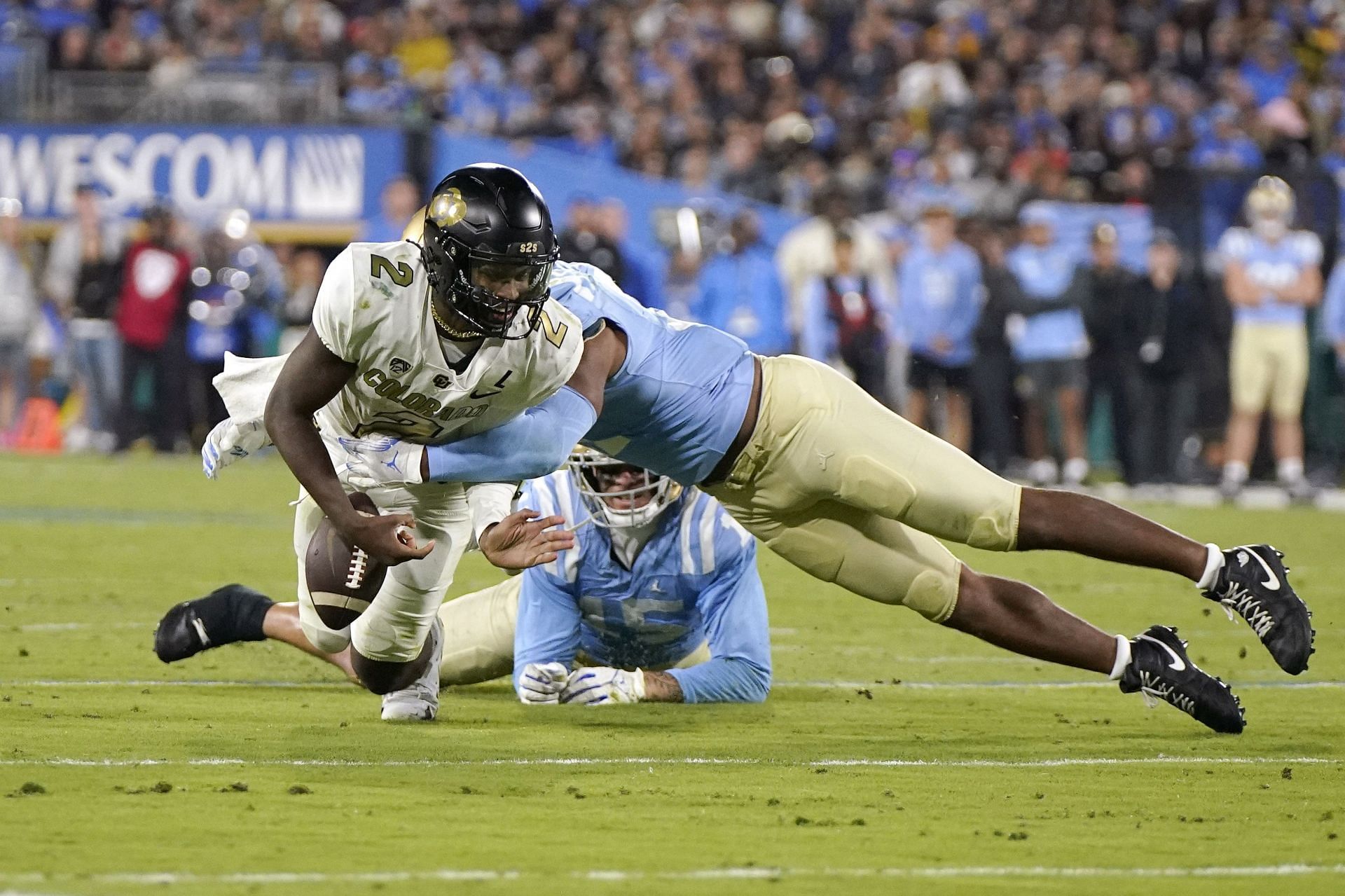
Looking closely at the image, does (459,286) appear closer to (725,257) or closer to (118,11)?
(725,257)

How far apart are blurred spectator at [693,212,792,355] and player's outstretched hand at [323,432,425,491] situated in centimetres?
876

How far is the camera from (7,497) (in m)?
12.1

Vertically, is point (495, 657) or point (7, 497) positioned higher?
point (495, 657)

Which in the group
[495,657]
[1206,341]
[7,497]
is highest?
[495,657]

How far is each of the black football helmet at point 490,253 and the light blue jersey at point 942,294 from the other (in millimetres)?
9368

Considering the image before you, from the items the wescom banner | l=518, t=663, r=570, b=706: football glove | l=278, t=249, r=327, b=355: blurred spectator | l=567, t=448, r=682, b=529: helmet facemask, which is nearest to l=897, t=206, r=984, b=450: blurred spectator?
l=278, t=249, r=327, b=355: blurred spectator

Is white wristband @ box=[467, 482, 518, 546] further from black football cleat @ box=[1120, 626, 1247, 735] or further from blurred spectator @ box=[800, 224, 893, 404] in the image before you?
blurred spectator @ box=[800, 224, 893, 404]

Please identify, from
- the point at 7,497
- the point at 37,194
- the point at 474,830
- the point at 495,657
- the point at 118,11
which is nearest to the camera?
the point at 474,830

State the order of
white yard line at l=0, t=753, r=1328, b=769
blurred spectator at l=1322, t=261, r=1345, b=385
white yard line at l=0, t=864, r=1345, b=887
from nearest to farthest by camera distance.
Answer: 1. white yard line at l=0, t=864, r=1345, b=887
2. white yard line at l=0, t=753, r=1328, b=769
3. blurred spectator at l=1322, t=261, r=1345, b=385

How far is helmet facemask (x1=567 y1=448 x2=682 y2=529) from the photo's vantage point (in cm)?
577

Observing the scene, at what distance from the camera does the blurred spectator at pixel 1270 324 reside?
12.9 m

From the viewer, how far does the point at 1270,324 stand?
511 inches

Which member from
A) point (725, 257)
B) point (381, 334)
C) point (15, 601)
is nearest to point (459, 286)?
point (381, 334)

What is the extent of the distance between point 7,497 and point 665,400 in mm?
8104
